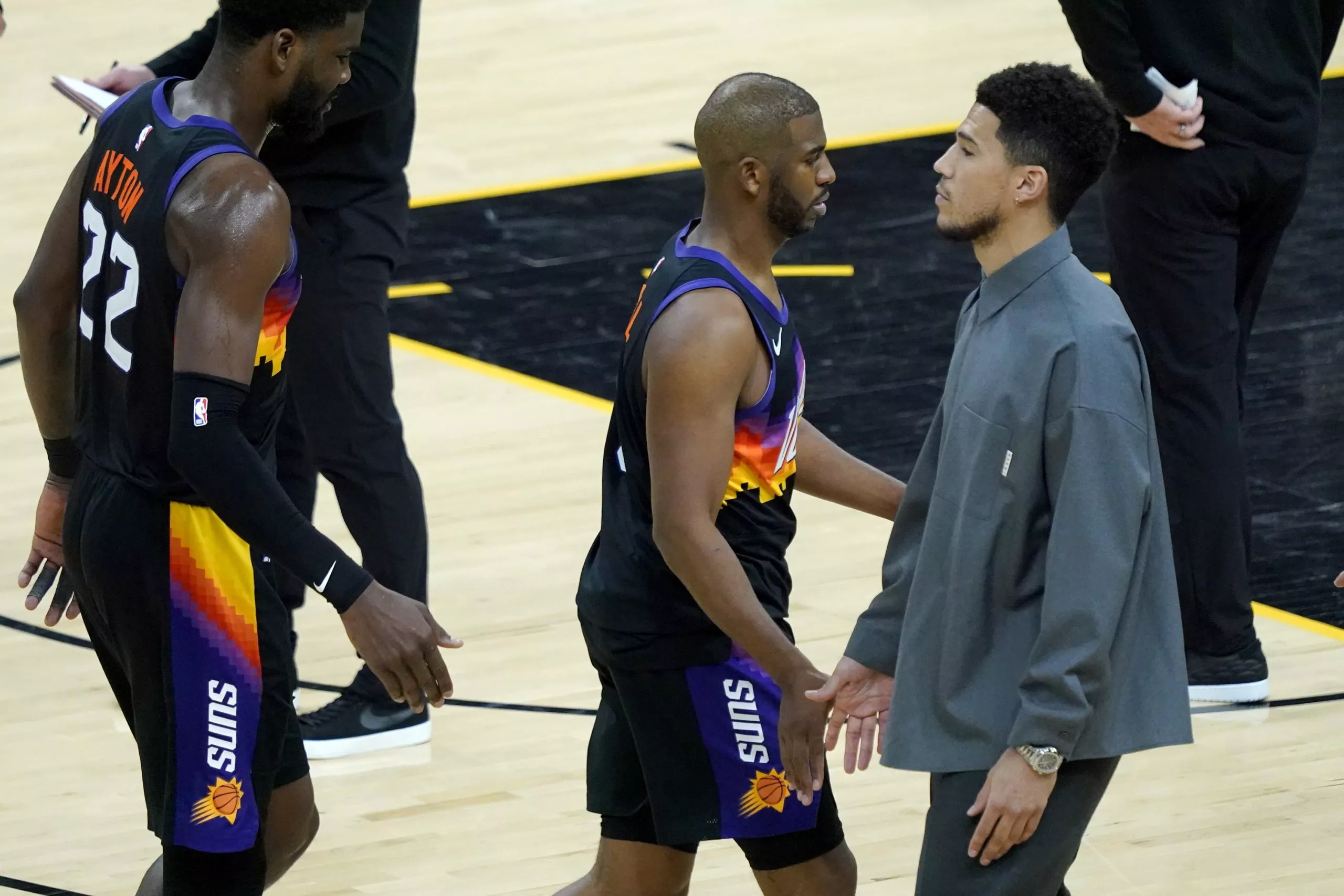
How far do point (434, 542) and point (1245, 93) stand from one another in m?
2.61

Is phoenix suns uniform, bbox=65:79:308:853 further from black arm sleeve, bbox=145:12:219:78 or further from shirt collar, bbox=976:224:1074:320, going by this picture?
black arm sleeve, bbox=145:12:219:78

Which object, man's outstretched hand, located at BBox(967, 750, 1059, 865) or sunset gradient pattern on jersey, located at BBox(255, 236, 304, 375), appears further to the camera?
sunset gradient pattern on jersey, located at BBox(255, 236, 304, 375)

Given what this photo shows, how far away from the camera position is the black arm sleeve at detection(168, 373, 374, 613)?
3311 millimetres

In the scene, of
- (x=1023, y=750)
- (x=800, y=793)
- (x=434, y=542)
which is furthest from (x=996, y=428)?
(x=434, y=542)

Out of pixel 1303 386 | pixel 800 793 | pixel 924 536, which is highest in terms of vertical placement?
pixel 924 536

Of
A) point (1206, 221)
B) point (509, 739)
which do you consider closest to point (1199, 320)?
point (1206, 221)

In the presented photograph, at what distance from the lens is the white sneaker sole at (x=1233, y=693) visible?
5.27m

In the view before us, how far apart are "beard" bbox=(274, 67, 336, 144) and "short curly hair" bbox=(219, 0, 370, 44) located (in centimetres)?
7

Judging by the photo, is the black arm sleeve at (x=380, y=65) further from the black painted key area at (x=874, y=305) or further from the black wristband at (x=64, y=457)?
the black painted key area at (x=874, y=305)

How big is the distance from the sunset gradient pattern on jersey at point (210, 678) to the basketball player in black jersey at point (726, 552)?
0.55 metres

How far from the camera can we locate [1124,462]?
10.4 ft

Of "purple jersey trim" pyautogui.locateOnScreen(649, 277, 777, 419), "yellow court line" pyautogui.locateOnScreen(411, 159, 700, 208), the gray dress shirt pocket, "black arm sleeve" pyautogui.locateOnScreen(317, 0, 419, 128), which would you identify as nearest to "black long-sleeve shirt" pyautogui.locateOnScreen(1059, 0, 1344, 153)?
"black arm sleeve" pyautogui.locateOnScreen(317, 0, 419, 128)

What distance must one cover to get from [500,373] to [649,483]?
4.31 meters

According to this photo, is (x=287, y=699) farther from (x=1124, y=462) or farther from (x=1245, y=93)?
(x=1245, y=93)
